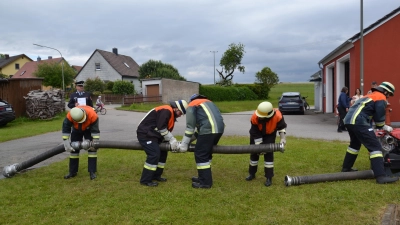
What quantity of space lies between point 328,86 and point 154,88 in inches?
712

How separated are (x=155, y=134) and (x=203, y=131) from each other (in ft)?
2.99

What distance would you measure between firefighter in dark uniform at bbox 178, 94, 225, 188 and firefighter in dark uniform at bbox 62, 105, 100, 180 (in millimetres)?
1938

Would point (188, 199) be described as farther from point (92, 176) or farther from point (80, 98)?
point (80, 98)

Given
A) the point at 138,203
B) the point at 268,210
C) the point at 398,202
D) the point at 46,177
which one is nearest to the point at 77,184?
the point at 46,177

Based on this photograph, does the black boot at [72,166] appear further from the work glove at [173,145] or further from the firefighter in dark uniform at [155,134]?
the work glove at [173,145]

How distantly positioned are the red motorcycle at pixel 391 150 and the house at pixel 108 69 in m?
46.0

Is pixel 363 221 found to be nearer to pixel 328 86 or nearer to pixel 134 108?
pixel 328 86

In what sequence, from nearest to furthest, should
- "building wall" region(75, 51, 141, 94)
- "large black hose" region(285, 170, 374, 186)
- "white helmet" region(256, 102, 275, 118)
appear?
"white helmet" region(256, 102, 275, 118), "large black hose" region(285, 170, 374, 186), "building wall" region(75, 51, 141, 94)

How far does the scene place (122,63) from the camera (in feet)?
180

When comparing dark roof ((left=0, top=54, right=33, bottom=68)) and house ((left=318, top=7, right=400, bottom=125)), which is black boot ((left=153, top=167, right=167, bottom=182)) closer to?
house ((left=318, top=7, right=400, bottom=125))

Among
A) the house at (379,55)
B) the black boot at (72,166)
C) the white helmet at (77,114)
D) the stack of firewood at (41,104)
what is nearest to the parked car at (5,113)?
the stack of firewood at (41,104)

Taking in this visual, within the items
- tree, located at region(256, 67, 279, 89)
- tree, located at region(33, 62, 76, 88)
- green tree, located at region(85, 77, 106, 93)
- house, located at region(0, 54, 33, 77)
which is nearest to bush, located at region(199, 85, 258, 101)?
tree, located at region(256, 67, 279, 89)

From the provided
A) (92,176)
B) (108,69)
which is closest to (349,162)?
(92,176)

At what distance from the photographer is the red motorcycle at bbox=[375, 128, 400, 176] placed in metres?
6.64
